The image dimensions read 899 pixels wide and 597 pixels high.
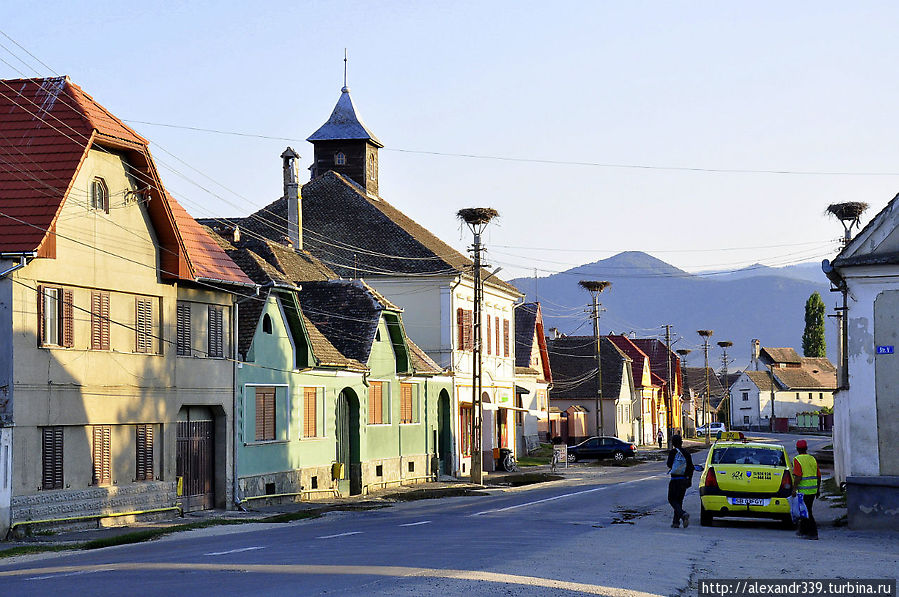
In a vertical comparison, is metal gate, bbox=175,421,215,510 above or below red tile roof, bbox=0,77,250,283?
below

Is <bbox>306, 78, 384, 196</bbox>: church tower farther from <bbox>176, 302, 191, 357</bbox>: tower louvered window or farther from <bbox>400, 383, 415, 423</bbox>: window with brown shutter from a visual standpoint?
<bbox>176, 302, 191, 357</bbox>: tower louvered window

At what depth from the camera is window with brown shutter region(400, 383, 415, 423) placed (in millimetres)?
44969

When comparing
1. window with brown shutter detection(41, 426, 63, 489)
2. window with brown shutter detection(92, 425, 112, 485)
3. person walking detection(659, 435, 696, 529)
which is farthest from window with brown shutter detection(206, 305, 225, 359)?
person walking detection(659, 435, 696, 529)

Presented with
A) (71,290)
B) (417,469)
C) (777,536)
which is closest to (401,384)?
(417,469)

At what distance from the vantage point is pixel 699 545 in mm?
19688

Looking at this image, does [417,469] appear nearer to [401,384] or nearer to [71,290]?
[401,384]

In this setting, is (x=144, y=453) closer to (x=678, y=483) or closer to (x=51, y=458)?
(x=51, y=458)

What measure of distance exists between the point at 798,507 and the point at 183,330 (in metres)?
16.4

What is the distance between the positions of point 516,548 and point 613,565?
2463 mm

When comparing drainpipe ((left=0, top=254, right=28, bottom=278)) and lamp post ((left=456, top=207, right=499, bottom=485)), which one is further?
lamp post ((left=456, top=207, right=499, bottom=485))

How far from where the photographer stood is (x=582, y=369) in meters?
90.7

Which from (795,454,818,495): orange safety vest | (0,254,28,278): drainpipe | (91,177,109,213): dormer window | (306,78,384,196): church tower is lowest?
(795,454,818,495): orange safety vest

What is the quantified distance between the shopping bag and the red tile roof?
52.3 feet

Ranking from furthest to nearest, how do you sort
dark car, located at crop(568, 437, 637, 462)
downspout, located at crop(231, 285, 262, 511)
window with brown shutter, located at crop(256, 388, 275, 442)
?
dark car, located at crop(568, 437, 637, 462) → window with brown shutter, located at crop(256, 388, 275, 442) → downspout, located at crop(231, 285, 262, 511)
